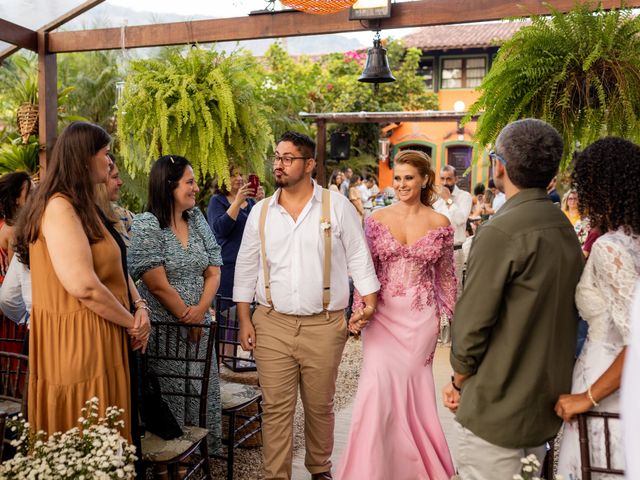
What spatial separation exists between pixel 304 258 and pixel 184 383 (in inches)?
40.1

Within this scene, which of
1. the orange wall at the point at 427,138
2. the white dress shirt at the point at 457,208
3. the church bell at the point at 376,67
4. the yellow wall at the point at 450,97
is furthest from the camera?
the orange wall at the point at 427,138

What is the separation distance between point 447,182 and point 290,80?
13315mm

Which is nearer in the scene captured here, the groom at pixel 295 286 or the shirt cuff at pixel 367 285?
the groom at pixel 295 286

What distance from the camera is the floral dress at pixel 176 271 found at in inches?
138

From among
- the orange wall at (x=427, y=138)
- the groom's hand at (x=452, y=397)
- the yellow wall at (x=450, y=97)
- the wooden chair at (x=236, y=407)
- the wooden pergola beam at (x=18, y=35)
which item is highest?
the yellow wall at (x=450, y=97)

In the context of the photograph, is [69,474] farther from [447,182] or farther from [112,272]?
[447,182]

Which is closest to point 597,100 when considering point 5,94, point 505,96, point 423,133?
point 505,96

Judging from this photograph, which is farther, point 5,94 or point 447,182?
point 5,94

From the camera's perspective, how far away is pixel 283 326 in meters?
3.45

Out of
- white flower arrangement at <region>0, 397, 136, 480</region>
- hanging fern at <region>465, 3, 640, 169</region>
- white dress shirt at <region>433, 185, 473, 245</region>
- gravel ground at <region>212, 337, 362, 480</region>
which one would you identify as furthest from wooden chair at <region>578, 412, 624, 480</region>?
white dress shirt at <region>433, 185, 473, 245</region>

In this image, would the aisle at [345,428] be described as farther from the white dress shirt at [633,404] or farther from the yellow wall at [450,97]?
the yellow wall at [450,97]

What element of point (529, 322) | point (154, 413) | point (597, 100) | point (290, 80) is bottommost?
point (154, 413)

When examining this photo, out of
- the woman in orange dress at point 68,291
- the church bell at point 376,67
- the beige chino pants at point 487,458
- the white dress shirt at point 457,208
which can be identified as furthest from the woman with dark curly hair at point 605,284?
the white dress shirt at point 457,208

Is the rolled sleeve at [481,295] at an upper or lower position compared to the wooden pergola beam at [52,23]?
lower
